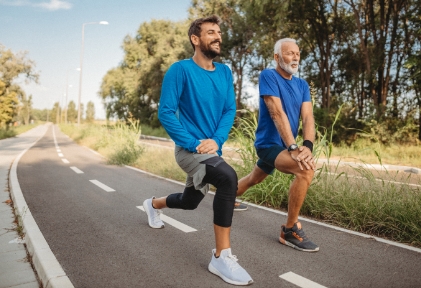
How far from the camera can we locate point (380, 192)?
471 centimetres

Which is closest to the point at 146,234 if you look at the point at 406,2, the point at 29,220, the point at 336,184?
the point at 29,220

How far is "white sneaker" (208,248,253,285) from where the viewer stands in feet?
9.29

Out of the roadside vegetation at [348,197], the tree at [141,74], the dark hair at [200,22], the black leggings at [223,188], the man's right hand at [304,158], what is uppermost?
the tree at [141,74]

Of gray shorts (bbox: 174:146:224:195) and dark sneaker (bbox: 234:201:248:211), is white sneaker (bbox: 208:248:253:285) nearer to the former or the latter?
gray shorts (bbox: 174:146:224:195)

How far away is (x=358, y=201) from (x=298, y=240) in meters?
1.42

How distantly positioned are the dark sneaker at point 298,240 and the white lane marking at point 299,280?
627mm

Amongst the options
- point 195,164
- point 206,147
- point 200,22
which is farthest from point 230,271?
point 200,22

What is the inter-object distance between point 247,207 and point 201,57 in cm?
305

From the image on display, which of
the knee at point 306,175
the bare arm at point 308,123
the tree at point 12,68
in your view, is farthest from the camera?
the tree at point 12,68

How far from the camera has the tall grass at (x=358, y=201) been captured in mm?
4121

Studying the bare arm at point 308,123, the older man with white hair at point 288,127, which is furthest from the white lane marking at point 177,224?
the bare arm at point 308,123

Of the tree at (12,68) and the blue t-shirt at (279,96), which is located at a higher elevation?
the tree at (12,68)

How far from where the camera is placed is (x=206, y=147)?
291 centimetres

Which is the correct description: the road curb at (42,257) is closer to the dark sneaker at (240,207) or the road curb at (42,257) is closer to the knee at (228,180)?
the knee at (228,180)
